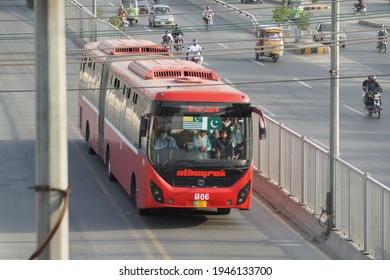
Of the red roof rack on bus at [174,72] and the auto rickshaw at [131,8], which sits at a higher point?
the red roof rack on bus at [174,72]

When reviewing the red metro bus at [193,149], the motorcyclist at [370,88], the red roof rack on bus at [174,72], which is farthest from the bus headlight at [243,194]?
the motorcyclist at [370,88]

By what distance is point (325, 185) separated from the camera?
23.1 meters

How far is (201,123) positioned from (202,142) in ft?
1.22

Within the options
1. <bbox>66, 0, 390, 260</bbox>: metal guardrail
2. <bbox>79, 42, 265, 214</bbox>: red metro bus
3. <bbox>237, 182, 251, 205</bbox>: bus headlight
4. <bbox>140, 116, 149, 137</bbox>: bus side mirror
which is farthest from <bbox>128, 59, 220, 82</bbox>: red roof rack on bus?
<bbox>237, 182, 251, 205</bbox>: bus headlight

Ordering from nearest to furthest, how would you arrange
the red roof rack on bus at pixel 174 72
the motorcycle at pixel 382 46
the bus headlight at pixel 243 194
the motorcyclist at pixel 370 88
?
the bus headlight at pixel 243 194
the red roof rack on bus at pixel 174 72
the motorcyclist at pixel 370 88
the motorcycle at pixel 382 46

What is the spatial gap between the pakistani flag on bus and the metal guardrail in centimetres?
209

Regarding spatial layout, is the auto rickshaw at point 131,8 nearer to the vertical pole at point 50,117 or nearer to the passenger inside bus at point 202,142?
the passenger inside bus at point 202,142

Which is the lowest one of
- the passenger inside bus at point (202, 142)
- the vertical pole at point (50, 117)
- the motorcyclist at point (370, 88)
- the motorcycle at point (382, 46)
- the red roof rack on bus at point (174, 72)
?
the motorcycle at point (382, 46)

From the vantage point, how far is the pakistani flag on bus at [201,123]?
23.4 metres

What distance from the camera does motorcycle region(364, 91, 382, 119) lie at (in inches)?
1605

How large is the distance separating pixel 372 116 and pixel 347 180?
66.0ft

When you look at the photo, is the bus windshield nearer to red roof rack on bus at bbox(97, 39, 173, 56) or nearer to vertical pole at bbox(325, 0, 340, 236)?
vertical pole at bbox(325, 0, 340, 236)

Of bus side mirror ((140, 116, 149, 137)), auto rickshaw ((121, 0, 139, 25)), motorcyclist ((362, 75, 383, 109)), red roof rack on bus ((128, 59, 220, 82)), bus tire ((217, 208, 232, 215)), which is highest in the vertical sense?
red roof rack on bus ((128, 59, 220, 82))

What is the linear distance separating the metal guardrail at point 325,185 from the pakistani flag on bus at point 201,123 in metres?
2.09
